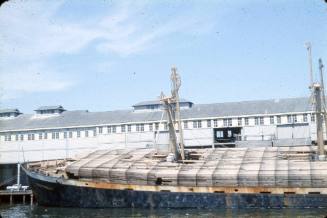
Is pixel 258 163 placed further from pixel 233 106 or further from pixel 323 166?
pixel 233 106

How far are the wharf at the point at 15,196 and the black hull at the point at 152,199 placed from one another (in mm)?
8096

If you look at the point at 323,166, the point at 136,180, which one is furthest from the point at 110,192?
the point at 323,166

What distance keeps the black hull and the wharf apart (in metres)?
8.10

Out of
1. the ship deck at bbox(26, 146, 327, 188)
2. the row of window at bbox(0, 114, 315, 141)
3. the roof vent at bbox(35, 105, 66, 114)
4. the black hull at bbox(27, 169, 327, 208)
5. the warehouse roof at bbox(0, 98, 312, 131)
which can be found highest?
the roof vent at bbox(35, 105, 66, 114)

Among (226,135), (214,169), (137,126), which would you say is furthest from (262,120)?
(214,169)

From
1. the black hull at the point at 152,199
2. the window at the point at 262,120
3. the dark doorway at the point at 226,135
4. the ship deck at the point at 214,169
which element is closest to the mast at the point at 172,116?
the ship deck at the point at 214,169

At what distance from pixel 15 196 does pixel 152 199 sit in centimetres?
2022

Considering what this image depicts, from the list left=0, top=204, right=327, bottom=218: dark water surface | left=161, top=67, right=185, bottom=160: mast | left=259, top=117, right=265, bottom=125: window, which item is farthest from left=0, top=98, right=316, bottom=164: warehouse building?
left=0, top=204, right=327, bottom=218: dark water surface

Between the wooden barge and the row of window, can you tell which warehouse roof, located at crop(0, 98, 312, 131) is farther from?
the wooden barge

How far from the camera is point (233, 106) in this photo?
231 feet

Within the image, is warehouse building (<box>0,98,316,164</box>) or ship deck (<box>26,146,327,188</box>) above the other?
warehouse building (<box>0,98,316,164</box>)

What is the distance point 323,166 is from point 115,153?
825 inches

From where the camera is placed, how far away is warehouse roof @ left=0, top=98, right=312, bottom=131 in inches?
2613

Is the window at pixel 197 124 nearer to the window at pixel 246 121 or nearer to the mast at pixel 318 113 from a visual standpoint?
the window at pixel 246 121
